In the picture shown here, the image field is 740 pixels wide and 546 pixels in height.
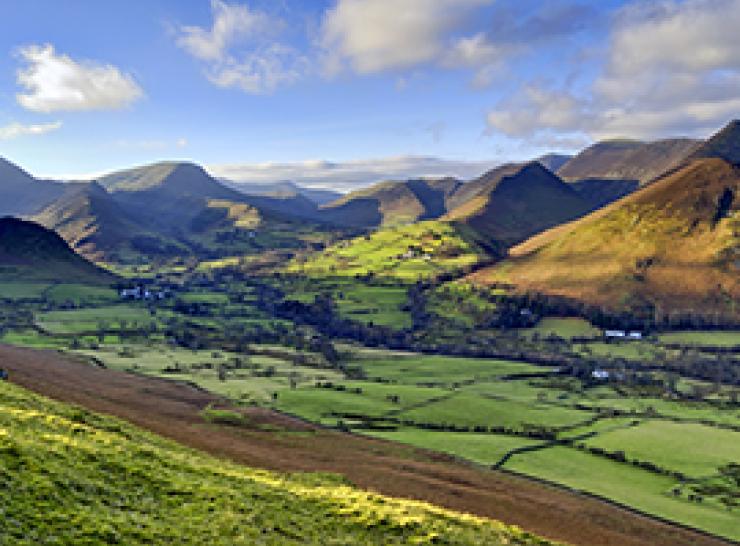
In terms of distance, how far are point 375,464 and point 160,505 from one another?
4962 cm

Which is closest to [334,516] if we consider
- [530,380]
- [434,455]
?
[434,455]

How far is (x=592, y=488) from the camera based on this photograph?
8938 centimetres

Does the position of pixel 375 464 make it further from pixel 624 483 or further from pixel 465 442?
pixel 624 483

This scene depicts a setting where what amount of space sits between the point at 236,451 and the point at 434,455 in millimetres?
34633

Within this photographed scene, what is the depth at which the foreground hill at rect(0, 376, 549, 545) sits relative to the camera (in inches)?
1086

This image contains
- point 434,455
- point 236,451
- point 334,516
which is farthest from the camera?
point 434,455

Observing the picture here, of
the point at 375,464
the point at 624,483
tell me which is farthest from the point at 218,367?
the point at 624,483

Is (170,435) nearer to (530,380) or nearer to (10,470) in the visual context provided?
(10,470)

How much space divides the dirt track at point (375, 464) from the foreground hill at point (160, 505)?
69.1 ft

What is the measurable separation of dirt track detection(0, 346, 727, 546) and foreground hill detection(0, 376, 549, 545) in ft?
69.1

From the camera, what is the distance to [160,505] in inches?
1319

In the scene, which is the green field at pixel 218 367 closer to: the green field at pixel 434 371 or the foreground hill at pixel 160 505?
the green field at pixel 434 371

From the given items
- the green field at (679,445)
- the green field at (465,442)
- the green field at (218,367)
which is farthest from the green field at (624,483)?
the green field at (218,367)

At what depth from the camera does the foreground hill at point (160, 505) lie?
90.5 feet
